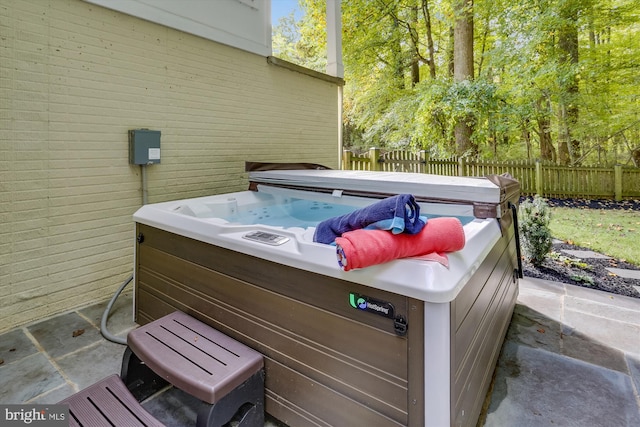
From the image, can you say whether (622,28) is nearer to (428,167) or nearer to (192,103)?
(428,167)

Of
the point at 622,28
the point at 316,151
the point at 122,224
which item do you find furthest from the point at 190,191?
the point at 622,28

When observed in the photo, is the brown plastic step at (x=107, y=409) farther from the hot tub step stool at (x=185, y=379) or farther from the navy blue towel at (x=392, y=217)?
the navy blue towel at (x=392, y=217)

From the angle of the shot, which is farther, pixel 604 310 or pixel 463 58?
pixel 463 58

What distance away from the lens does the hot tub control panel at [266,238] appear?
4.41 feet

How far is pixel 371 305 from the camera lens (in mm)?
1033

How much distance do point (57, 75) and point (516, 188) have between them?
10.4ft

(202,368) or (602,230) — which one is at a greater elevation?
(602,230)

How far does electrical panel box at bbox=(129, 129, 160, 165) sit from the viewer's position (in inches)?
102

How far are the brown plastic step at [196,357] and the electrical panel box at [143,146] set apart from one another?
1.55 metres

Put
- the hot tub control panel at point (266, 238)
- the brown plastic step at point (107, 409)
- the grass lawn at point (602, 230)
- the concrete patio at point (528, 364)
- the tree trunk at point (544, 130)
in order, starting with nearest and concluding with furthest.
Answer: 1. the brown plastic step at point (107, 409)
2. the hot tub control panel at point (266, 238)
3. the concrete patio at point (528, 364)
4. the grass lawn at point (602, 230)
5. the tree trunk at point (544, 130)

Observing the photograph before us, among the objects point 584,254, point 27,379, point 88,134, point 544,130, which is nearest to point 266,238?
point 27,379

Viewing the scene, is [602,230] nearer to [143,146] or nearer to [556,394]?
[556,394]

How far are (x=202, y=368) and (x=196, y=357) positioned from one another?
9cm

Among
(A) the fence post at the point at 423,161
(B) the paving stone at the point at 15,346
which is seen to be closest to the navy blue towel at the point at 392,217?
(B) the paving stone at the point at 15,346
